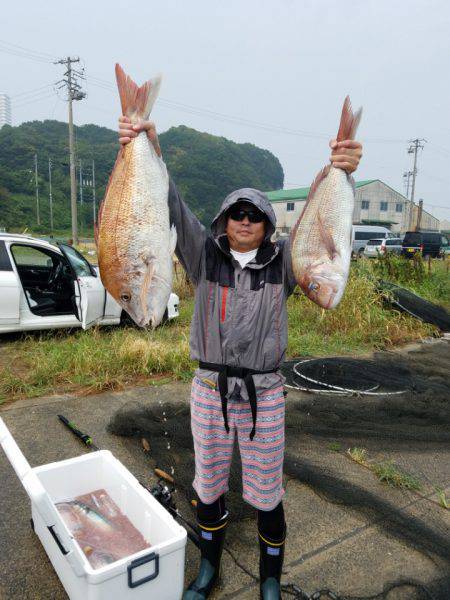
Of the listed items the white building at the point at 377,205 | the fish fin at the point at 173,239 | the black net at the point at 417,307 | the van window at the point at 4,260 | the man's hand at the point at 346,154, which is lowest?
the black net at the point at 417,307

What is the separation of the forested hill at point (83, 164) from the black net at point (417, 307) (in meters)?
33.8

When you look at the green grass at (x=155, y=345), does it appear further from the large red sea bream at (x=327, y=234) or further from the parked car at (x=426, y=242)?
the parked car at (x=426, y=242)

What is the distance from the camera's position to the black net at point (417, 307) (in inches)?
332

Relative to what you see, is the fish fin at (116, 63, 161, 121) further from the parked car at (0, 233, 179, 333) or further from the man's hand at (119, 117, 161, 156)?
the parked car at (0, 233, 179, 333)

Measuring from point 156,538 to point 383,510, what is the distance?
1562 millimetres

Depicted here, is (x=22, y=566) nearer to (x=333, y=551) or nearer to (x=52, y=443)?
(x=52, y=443)

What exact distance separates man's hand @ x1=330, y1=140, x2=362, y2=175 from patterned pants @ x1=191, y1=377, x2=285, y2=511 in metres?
1.09

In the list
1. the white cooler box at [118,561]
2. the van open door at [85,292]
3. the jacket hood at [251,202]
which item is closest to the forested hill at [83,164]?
the van open door at [85,292]

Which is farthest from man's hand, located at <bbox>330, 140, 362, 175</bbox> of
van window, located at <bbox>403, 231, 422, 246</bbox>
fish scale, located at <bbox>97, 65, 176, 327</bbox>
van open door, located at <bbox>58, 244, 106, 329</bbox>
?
van window, located at <bbox>403, 231, 422, 246</bbox>

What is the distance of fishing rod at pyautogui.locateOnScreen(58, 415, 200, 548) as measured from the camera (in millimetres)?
2545

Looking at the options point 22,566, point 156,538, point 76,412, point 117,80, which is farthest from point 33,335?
point 117,80

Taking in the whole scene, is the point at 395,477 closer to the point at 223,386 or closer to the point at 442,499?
the point at 442,499

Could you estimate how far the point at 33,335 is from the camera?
695cm

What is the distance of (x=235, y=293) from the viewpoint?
83.3 inches
